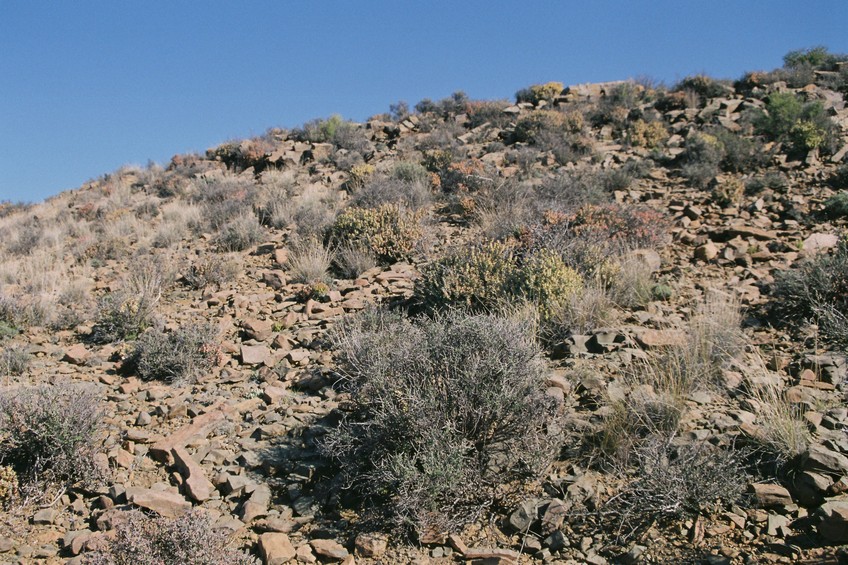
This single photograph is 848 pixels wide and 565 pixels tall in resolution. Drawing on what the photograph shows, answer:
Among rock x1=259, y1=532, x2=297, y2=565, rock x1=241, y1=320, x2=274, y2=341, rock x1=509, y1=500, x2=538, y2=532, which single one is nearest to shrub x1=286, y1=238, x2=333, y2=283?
rock x1=241, y1=320, x2=274, y2=341

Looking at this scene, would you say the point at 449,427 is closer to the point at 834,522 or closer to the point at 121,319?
the point at 834,522

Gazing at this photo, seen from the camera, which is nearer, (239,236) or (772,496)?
(772,496)

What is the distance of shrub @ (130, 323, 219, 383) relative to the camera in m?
5.31

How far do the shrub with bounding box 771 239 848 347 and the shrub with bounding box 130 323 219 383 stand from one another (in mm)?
5535

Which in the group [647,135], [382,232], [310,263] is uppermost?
[647,135]

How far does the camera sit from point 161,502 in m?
3.46

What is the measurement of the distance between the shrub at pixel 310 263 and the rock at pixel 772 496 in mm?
5510

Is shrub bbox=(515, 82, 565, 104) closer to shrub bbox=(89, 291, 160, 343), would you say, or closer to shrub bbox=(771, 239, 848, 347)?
shrub bbox=(771, 239, 848, 347)

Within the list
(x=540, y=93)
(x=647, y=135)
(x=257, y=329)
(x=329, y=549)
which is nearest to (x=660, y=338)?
(x=329, y=549)

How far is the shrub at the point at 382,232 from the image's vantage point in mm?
7992

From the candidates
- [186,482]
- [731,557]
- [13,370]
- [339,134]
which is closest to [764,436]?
[731,557]

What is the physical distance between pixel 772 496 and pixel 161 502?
3.61m

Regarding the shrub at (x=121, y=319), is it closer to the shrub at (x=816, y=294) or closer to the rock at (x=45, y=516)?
the rock at (x=45, y=516)

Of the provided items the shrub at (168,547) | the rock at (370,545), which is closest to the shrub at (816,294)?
the rock at (370,545)
